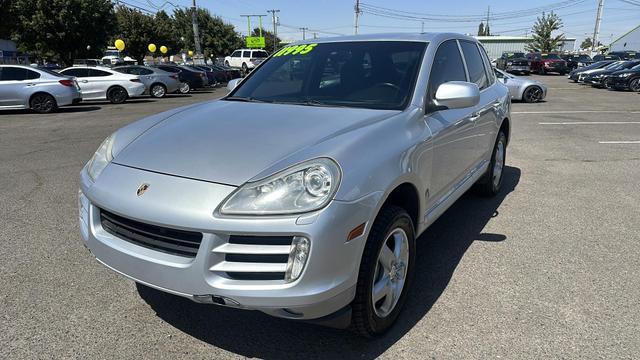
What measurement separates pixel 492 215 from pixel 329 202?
3227 mm

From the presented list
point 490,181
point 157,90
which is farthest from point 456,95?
point 157,90

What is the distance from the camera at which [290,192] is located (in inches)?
83.6

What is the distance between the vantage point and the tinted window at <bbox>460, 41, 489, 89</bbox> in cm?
427

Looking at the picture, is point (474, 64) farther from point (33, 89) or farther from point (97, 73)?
point (97, 73)

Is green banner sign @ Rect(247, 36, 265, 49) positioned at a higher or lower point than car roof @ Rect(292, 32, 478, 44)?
higher

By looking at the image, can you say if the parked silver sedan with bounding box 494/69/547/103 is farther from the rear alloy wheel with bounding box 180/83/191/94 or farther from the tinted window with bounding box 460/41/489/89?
the rear alloy wheel with bounding box 180/83/191/94

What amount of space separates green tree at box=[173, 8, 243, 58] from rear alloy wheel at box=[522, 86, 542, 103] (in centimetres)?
5131

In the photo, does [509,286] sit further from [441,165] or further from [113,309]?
[113,309]

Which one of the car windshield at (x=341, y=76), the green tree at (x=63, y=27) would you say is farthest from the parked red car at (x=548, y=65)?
the car windshield at (x=341, y=76)

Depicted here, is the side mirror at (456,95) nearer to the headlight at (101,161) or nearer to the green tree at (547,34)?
the headlight at (101,161)

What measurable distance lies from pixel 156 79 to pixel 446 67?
63.3 ft

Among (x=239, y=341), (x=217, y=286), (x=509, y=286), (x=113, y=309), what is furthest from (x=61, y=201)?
(x=509, y=286)

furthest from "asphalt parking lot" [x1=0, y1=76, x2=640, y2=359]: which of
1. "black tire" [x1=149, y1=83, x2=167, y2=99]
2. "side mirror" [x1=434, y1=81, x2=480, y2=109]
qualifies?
"black tire" [x1=149, y1=83, x2=167, y2=99]

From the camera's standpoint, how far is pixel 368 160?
2.34 metres
